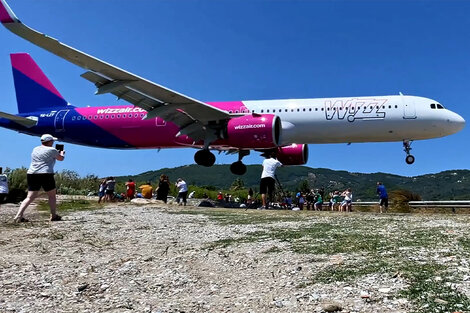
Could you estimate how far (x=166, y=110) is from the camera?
18.2 metres

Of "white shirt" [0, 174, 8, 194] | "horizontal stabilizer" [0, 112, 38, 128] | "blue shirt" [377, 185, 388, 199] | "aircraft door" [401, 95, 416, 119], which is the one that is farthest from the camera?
"horizontal stabilizer" [0, 112, 38, 128]

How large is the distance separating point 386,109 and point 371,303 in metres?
17.0

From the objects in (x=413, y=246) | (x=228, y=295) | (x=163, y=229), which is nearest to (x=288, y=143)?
(x=163, y=229)

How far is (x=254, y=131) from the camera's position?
17.3 metres

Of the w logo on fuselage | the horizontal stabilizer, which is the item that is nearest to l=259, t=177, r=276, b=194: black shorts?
the w logo on fuselage

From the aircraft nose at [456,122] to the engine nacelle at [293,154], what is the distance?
6.85 metres

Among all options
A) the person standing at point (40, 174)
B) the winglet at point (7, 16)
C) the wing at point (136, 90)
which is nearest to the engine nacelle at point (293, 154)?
the wing at point (136, 90)

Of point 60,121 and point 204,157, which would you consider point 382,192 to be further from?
point 60,121

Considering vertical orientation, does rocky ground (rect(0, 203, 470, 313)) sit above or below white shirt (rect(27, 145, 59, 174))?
below

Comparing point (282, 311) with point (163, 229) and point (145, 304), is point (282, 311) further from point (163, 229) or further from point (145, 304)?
point (163, 229)

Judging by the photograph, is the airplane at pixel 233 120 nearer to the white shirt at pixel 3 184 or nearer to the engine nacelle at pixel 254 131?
the engine nacelle at pixel 254 131

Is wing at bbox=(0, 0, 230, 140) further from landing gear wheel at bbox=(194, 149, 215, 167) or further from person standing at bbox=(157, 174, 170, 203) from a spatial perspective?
person standing at bbox=(157, 174, 170, 203)

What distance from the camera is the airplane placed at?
56.2 feet

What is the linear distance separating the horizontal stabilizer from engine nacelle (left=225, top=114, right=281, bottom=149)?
1255 centimetres
